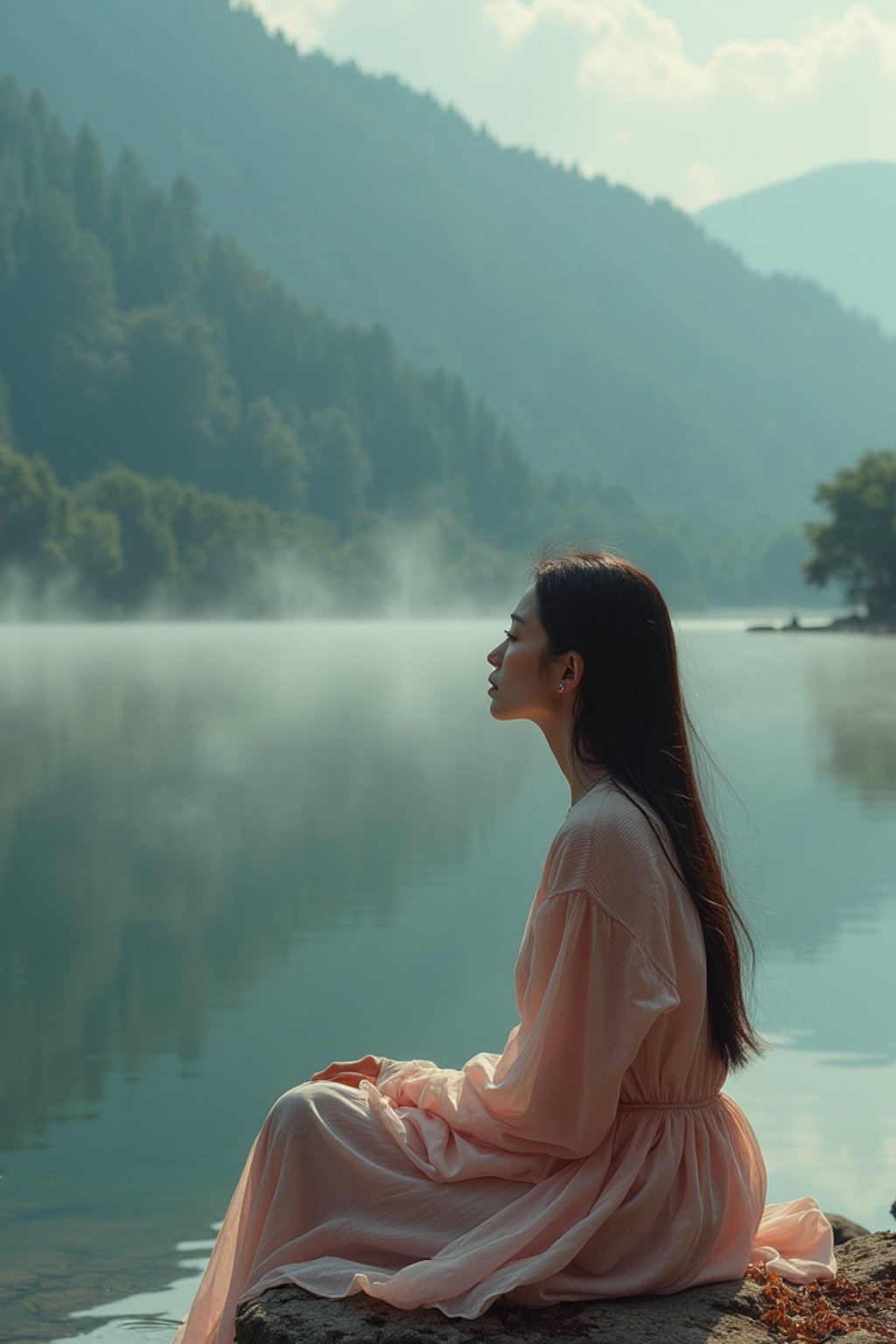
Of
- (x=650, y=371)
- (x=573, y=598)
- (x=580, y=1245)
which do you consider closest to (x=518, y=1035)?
(x=580, y=1245)

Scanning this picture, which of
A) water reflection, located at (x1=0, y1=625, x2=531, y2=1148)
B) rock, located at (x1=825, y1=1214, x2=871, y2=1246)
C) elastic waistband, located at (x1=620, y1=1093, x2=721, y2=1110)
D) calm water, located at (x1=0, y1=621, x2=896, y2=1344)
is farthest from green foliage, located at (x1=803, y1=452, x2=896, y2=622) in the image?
elastic waistband, located at (x1=620, y1=1093, x2=721, y2=1110)

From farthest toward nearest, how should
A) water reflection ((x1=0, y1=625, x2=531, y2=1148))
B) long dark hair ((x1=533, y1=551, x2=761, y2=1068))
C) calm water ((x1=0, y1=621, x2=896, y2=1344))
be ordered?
water reflection ((x1=0, y1=625, x2=531, y2=1148)) < calm water ((x1=0, y1=621, x2=896, y2=1344)) < long dark hair ((x1=533, y1=551, x2=761, y2=1068))

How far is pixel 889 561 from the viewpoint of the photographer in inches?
2689

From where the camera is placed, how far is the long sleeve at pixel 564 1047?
2711 mm

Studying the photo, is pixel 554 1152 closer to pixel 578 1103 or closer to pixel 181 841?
pixel 578 1103

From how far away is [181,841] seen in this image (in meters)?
12.9

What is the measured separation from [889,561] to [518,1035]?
67.8 meters

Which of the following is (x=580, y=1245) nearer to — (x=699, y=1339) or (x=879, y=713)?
(x=699, y=1339)

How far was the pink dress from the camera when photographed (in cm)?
271

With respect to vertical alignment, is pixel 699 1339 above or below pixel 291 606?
below

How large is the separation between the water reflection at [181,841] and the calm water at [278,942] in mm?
35

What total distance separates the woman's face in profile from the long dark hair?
19 mm

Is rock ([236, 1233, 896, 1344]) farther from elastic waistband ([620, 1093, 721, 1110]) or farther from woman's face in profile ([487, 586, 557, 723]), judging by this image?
woman's face in profile ([487, 586, 557, 723])

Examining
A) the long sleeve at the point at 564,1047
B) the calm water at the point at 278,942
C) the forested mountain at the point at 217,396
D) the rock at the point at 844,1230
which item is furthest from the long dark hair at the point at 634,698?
the forested mountain at the point at 217,396
